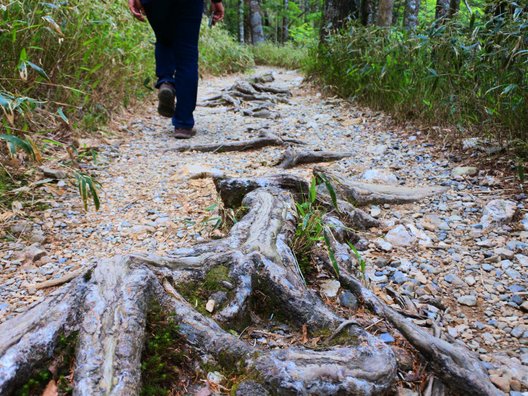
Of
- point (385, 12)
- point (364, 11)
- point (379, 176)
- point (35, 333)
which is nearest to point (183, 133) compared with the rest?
point (379, 176)

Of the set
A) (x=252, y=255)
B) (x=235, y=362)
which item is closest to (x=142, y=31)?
(x=252, y=255)

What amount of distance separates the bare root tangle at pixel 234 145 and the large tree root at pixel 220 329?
251 centimetres

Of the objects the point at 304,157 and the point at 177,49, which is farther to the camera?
the point at 177,49

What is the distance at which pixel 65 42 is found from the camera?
4.14 metres

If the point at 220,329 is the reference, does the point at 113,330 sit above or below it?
above

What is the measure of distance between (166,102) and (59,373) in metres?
3.71

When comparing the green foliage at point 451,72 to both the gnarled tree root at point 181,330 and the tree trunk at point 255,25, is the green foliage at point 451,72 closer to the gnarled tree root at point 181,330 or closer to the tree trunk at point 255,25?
the gnarled tree root at point 181,330

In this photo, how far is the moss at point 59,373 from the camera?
1.24 meters

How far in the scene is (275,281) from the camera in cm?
177

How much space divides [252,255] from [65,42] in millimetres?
3317

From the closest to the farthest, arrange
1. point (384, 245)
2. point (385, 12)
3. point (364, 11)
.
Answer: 1. point (384, 245)
2. point (385, 12)
3. point (364, 11)

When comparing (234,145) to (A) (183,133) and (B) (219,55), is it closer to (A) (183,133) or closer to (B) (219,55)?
(A) (183,133)

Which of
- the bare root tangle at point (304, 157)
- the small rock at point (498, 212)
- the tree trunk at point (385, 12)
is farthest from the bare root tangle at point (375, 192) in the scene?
the tree trunk at point (385, 12)

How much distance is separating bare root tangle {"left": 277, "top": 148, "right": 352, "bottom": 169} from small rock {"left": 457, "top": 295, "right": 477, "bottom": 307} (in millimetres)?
1904
